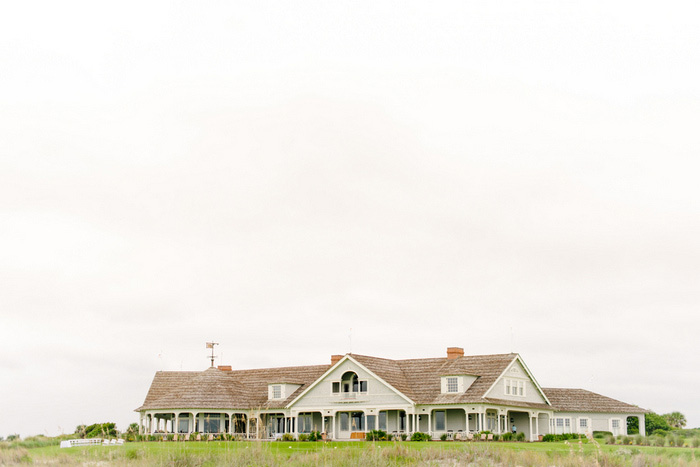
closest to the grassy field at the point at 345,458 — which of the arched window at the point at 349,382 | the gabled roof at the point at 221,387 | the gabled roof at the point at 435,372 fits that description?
the gabled roof at the point at 435,372

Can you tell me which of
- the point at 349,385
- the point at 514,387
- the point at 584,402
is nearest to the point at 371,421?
the point at 349,385

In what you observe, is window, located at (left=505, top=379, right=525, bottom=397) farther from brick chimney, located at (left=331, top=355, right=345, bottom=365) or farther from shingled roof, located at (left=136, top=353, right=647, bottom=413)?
brick chimney, located at (left=331, top=355, right=345, bottom=365)

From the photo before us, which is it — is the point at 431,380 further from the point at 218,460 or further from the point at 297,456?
the point at 218,460

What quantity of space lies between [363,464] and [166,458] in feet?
19.2

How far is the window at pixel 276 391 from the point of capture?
56531 mm

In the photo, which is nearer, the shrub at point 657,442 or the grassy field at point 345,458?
the grassy field at point 345,458

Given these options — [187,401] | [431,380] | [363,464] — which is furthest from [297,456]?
[187,401]

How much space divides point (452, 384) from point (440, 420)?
241 cm

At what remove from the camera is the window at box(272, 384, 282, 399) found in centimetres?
5653

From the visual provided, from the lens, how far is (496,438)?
46.7 meters

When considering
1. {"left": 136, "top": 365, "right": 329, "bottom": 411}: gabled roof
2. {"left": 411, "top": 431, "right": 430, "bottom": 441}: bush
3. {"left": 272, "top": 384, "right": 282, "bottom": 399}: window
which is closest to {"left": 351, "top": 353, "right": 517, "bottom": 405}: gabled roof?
{"left": 411, "top": 431, "right": 430, "bottom": 441}: bush

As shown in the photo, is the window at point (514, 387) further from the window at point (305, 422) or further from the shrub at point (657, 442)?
the window at point (305, 422)

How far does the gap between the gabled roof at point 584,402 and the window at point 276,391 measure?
1770cm

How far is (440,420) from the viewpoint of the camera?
A: 50.2 m
